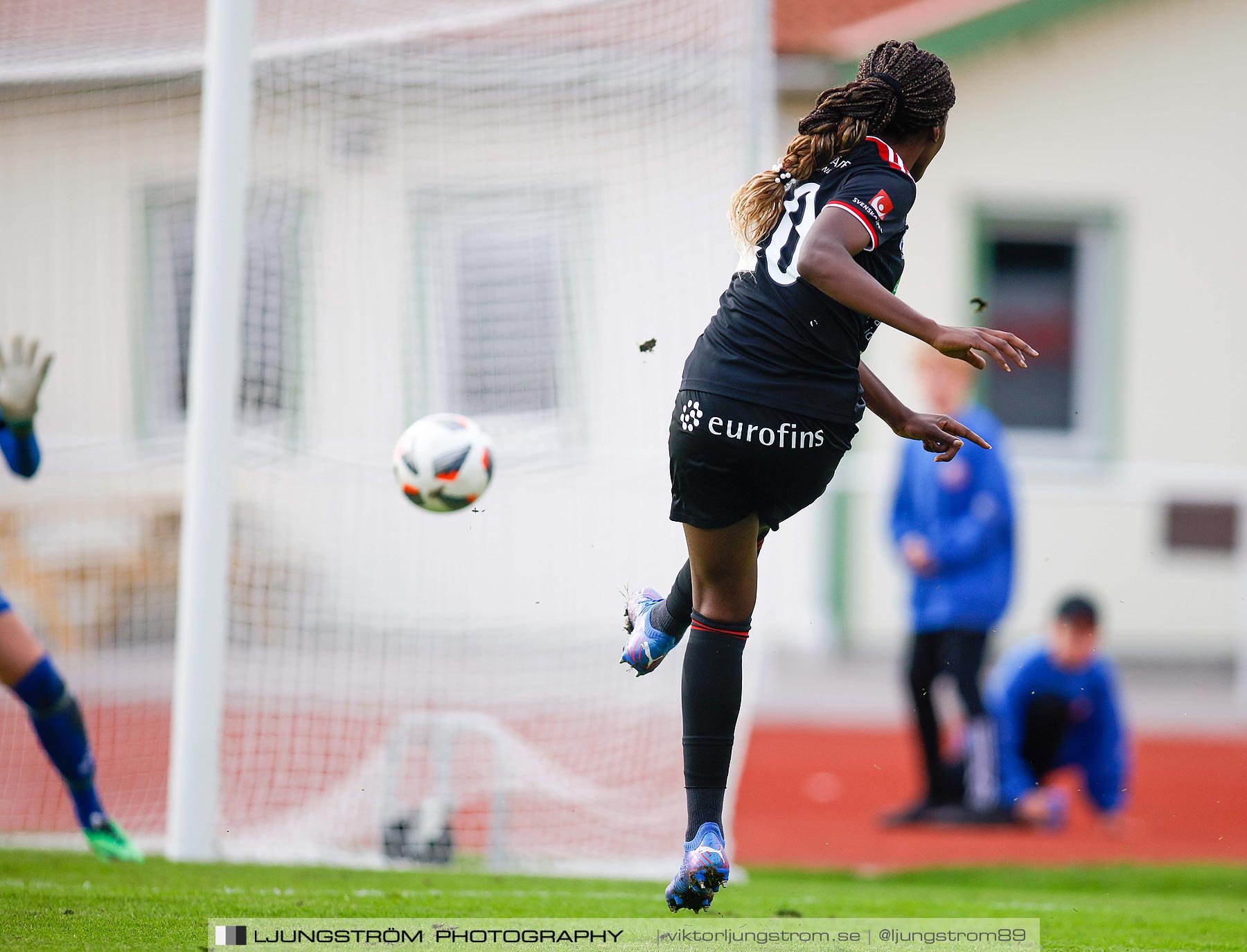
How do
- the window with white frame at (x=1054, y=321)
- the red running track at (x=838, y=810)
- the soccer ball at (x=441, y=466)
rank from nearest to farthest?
the soccer ball at (x=441, y=466) → the red running track at (x=838, y=810) → the window with white frame at (x=1054, y=321)

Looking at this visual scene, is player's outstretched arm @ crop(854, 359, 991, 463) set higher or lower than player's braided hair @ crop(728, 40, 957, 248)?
lower

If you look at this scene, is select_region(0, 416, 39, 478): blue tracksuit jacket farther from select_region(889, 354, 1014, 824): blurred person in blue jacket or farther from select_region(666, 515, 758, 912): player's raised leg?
select_region(889, 354, 1014, 824): blurred person in blue jacket

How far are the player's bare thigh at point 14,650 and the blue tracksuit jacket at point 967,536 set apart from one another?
4.46m

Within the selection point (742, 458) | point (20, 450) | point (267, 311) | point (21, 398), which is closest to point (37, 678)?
point (20, 450)

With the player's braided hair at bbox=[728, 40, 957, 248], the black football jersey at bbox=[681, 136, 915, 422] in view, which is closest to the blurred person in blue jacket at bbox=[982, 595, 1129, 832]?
the black football jersey at bbox=[681, 136, 915, 422]

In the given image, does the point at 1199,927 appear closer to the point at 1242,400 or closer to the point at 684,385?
the point at 684,385

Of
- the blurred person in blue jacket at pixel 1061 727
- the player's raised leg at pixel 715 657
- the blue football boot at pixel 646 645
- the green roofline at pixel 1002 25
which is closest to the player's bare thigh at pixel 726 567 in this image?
the player's raised leg at pixel 715 657

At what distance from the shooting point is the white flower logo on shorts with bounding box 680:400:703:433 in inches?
146

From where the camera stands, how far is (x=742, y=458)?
145 inches

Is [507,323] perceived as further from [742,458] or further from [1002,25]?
[1002,25]

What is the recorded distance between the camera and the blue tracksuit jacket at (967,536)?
7.73m

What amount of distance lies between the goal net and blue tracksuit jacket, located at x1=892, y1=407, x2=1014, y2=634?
5.48ft

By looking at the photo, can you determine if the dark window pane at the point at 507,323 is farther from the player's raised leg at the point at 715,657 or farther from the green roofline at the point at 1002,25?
the green roofline at the point at 1002,25

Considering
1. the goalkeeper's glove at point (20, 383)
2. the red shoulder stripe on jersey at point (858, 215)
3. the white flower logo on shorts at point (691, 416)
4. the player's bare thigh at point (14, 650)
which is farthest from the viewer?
the player's bare thigh at point (14, 650)
